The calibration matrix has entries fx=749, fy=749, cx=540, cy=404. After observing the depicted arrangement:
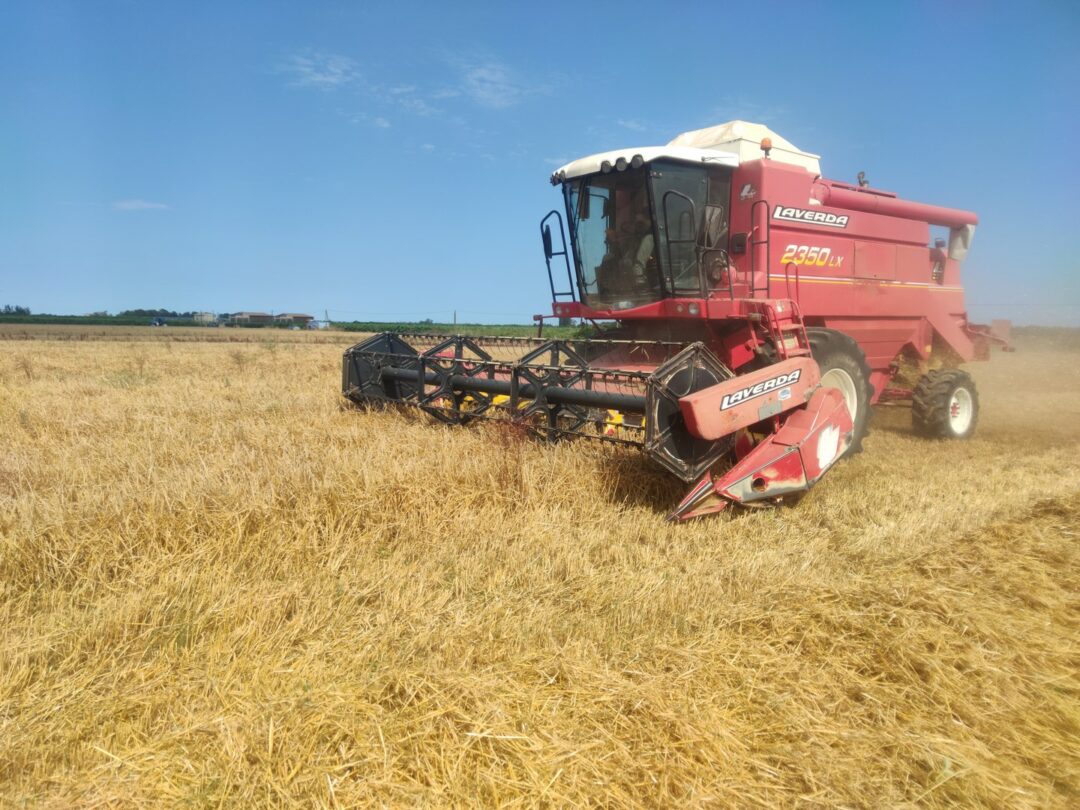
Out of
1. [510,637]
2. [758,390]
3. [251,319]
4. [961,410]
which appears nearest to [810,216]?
[961,410]

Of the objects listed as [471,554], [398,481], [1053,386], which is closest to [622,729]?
[471,554]

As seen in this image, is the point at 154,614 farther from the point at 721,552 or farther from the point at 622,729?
the point at 721,552

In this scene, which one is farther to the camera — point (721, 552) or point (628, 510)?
point (628, 510)

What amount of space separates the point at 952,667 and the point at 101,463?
4.25 meters

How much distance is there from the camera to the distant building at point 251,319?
6988 cm

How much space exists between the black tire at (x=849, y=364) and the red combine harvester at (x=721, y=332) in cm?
2

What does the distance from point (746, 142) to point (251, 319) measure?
72541 millimetres

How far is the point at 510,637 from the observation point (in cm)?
252

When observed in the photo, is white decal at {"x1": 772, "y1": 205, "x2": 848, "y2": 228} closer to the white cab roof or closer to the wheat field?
the white cab roof

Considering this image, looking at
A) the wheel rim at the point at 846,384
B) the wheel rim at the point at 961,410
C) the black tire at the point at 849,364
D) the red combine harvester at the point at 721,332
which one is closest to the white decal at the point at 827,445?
the red combine harvester at the point at 721,332

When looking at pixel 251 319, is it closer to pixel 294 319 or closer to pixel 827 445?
pixel 294 319

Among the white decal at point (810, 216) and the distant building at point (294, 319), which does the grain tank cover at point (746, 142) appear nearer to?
the white decal at point (810, 216)

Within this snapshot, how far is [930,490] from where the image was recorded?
16.1ft

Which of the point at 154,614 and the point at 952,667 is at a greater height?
the point at 154,614
